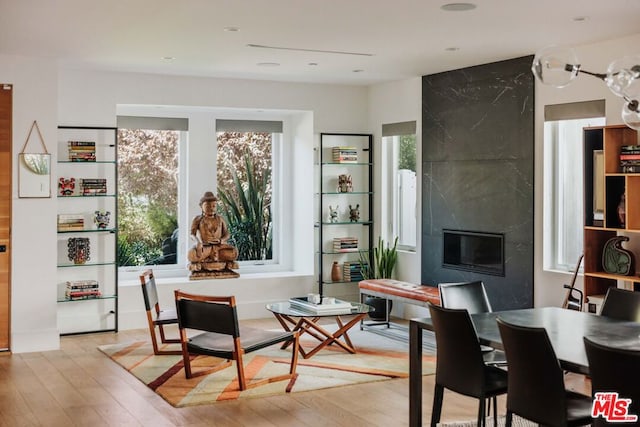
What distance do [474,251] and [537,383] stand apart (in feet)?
13.3

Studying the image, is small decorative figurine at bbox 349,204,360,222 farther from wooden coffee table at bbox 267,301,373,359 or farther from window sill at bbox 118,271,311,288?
wooden coffee table at bbox 267,301,373,359

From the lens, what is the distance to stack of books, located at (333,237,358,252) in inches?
348

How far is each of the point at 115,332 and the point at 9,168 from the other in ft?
6.34

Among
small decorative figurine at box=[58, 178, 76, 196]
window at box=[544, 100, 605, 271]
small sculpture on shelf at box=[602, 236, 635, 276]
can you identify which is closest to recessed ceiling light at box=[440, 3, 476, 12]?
window at box=[544, 100, 605, 271]

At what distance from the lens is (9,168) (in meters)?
6.87

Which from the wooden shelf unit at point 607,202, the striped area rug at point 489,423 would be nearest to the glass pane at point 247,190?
the wooden shelf unit at point 607,202

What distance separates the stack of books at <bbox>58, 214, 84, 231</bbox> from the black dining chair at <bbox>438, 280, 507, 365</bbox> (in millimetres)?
4112

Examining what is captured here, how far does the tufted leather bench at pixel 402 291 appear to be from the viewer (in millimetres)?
7188

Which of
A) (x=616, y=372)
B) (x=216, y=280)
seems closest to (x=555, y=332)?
(x=616, y=372)

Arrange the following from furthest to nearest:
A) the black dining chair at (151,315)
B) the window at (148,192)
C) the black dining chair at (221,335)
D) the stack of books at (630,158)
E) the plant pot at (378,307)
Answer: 1. the window at (148,192)
2. the plant pot at (378,307)
3. the black dining chair at (151,315)
4. the stack of books at (630,158)
5. the black dining chair at (221,335)

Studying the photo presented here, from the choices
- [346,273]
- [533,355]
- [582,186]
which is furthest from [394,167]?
[533,355]

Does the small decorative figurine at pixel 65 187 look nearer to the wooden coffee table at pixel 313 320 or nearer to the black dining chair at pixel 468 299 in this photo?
the wooden coffee table at pixel 313 320

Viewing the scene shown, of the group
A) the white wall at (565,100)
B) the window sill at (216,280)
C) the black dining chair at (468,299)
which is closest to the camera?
the black dining chair at (468,299)

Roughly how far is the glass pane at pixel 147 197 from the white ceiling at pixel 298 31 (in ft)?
3.90
